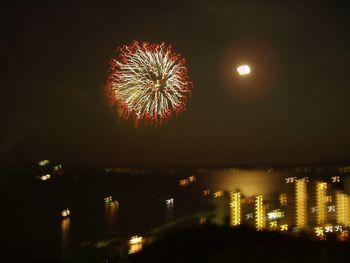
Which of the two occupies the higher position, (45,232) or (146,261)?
(146,261)

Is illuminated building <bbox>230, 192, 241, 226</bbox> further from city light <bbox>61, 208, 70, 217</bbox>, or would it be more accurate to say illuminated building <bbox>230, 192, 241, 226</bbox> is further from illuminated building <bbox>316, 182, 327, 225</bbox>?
city light <bbox>61, 208, 70, 217</bbox>

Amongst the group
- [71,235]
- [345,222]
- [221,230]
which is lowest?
[71,235]

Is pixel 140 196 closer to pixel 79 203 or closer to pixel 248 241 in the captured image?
pixel 79 203

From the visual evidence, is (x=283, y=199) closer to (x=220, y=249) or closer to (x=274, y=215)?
(x=274, y=215)

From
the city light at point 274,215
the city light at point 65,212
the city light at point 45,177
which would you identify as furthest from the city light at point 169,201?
the city light at point 274,215

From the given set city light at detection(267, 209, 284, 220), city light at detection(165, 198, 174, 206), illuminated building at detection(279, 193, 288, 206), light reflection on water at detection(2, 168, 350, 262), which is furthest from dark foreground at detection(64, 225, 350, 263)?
city light at detection(165, 198, 174, 206)

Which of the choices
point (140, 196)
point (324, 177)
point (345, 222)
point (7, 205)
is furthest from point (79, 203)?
point (345, 222)

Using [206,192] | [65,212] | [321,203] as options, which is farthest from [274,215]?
[206,192]
